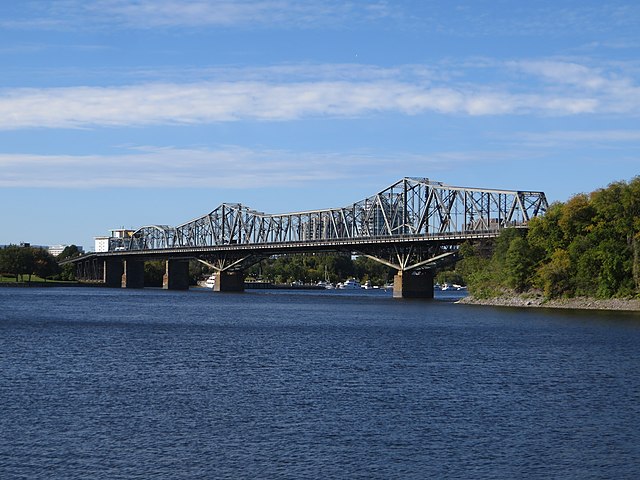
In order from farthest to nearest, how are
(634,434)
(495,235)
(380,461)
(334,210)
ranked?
(334,210)
(495,235)
(634,434)
(380,461)

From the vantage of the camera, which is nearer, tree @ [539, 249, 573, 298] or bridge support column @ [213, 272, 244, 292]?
tree @ [539, 249, 573, 298]

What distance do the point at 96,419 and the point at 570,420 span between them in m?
14.1

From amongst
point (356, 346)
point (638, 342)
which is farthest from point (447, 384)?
point (638, 342)

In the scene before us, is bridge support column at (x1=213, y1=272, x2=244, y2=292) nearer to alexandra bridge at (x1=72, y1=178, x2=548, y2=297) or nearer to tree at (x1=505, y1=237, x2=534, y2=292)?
alexandra bridge at (x1=72, y1=178, x2=548, y2=297)

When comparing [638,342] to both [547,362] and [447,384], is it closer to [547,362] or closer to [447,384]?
[547,362]

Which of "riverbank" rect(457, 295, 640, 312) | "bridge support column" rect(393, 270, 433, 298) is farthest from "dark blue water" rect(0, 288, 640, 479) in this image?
"bridge support column" rect(393, 270, 433, 298)

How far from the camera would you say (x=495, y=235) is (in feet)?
387

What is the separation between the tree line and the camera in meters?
92.7

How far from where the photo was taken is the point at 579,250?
97250 millimetres

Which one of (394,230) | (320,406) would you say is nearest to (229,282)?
(394,230)

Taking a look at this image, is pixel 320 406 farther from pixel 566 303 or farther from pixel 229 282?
pixel 229 282

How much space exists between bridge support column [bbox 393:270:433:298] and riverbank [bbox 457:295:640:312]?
23611mm

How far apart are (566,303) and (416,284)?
41.6 metres

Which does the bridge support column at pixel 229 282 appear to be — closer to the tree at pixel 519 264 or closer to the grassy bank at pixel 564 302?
the grassy bank at pixel 564 302
